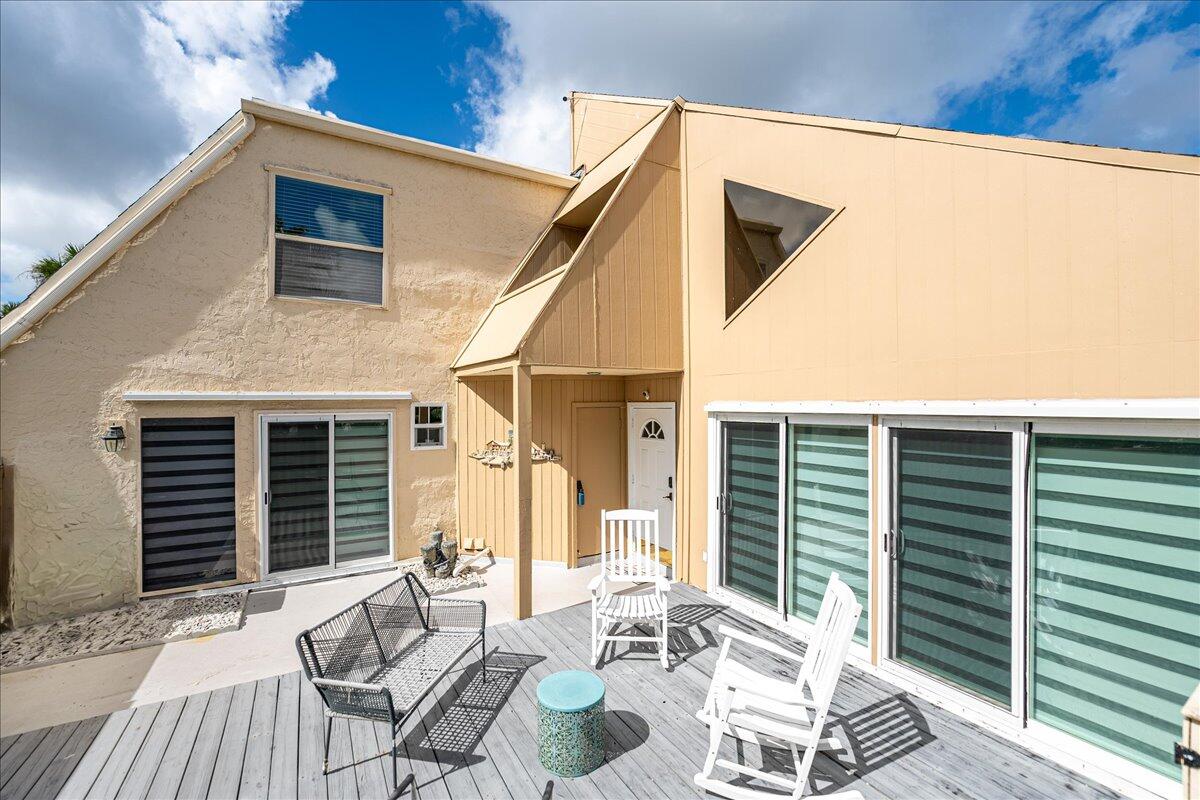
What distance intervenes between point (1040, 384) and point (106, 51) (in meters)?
5.11

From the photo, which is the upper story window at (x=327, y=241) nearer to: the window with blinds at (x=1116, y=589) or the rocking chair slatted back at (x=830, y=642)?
the rocking chair slatted back at (x=830, y=642)

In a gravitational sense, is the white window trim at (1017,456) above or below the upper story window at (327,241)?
below

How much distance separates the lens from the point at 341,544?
715 centimetres

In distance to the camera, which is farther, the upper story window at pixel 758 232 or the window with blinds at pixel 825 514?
the upper story window at pixel 758 232

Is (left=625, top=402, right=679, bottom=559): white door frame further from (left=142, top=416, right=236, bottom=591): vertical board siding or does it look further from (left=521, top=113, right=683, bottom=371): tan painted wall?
(left=142, top=416, right=236, bottom=591): vertical board siding

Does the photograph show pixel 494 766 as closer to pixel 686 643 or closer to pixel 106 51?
pixel 686 643

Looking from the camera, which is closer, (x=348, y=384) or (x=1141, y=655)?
(x=1141, y=655)

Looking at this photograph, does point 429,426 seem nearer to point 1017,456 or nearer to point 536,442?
point 536,442

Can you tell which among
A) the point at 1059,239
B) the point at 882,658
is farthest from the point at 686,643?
the point at 1059,239

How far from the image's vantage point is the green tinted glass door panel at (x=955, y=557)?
358cm

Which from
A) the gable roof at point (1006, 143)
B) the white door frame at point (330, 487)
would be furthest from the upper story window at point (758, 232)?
the white door frame at point (330, 487)

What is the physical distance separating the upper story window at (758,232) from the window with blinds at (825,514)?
173 centimetres

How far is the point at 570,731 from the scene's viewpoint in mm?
3213

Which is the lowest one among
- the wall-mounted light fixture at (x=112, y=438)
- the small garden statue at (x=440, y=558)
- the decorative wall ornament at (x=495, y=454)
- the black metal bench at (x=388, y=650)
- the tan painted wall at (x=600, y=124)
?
the small garden statue at (x=440, y=558)
